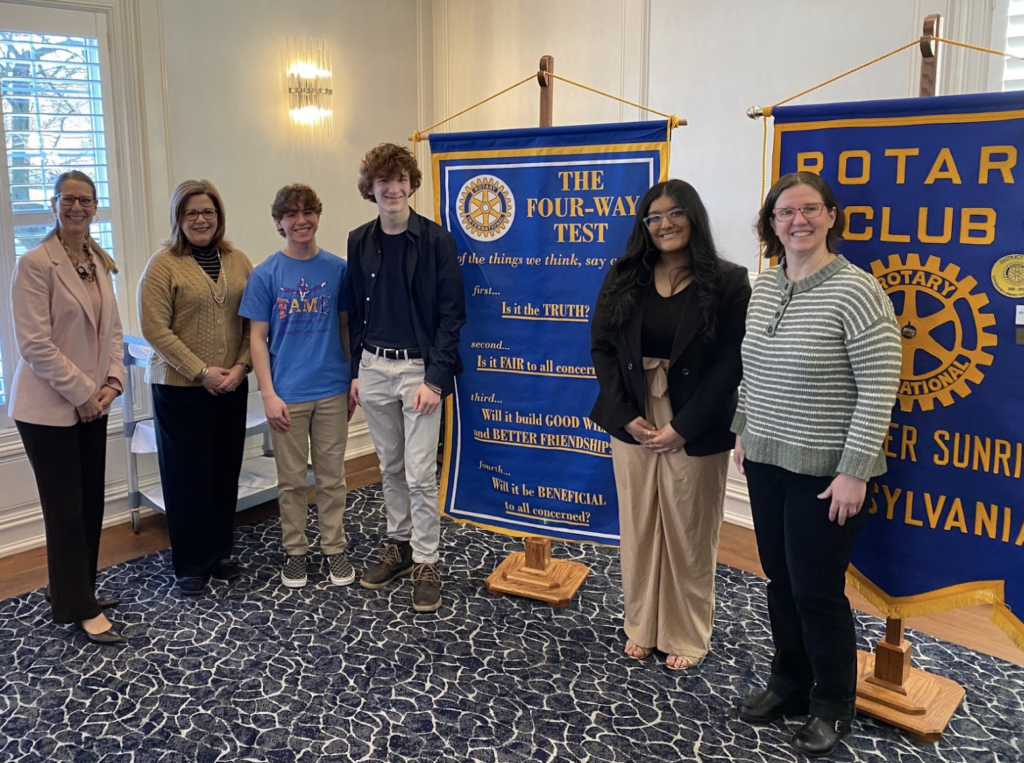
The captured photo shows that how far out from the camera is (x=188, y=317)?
126 inches

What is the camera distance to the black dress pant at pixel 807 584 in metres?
2.23

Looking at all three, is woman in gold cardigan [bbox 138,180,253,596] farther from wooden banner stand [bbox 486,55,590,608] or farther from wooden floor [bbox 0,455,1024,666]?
wooden banner stand [bbox 486,55,590,608]

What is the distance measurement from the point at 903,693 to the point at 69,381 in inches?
109

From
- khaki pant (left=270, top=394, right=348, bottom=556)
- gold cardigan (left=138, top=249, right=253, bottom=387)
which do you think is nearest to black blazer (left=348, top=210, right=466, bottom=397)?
khaki pant (left=270, top=394, right=348, bottom=556)

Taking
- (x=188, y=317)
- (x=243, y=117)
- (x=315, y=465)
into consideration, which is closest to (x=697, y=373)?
(x=315, y=465)

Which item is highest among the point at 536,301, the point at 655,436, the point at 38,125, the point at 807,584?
the point at 38,125

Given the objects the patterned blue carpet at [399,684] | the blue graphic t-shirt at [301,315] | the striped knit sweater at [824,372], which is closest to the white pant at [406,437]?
the blue graphic t-shirt at [301,315]

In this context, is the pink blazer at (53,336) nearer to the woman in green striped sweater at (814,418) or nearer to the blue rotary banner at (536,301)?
the blue rotary banner at (536,301)

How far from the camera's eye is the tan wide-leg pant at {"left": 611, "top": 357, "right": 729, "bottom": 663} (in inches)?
106

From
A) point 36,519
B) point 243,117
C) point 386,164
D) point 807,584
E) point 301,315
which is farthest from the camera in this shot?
point 243,117

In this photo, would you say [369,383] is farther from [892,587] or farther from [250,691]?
[892,587]

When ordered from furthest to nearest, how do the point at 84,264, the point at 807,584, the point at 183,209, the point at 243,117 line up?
the point at 243,117
the point at 183,209
the point at 84,264
the point at 807,584

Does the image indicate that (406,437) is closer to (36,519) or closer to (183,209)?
(183,209)

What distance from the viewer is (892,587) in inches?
99.2
